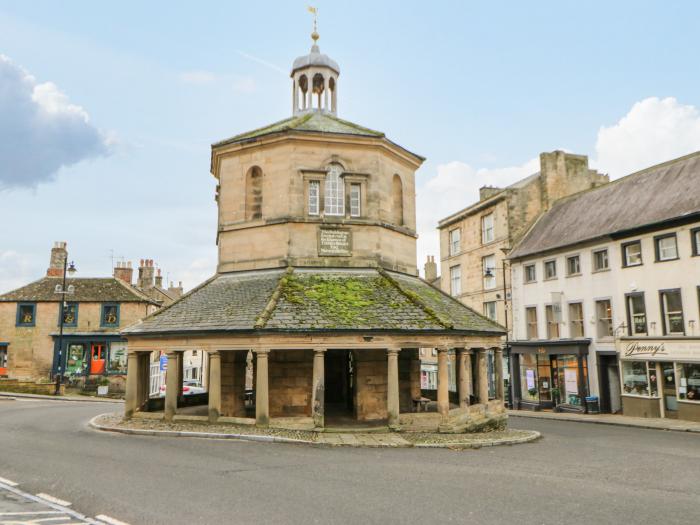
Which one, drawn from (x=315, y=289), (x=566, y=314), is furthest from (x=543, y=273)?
(x=315, y=289)

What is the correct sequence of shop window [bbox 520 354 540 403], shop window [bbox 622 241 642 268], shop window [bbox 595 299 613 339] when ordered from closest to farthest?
shop window [bbox 622 241 642 268] < shop window [bbox 595 299 613 339] < shop window [bbox 520 354 540 403]

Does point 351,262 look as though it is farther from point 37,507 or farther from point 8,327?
point 8,327

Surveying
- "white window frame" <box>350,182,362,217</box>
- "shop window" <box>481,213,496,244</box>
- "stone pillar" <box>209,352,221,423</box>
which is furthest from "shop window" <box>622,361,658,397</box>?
"stone pillar" <box>209,352,221,423</box>

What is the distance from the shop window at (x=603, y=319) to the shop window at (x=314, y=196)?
16.5 metres

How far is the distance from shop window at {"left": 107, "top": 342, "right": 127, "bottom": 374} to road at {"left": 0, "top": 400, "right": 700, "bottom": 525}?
2721 cm

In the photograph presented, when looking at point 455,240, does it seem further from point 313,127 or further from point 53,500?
point 53,500

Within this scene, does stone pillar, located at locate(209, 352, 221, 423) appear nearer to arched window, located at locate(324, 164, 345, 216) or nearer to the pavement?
arched window, located at locate(324, 164, 345, 216)

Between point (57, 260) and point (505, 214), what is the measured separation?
34.0 m

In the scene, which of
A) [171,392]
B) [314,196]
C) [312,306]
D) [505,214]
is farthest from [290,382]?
[505,214]

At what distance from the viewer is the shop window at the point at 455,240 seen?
40062 mm

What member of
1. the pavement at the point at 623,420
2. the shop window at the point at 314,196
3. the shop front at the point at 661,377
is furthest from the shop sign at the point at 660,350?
the shop window at the point at 314,196

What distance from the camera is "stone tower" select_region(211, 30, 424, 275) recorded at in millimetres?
20031

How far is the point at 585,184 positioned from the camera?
3628cm

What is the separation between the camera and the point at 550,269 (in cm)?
3169
